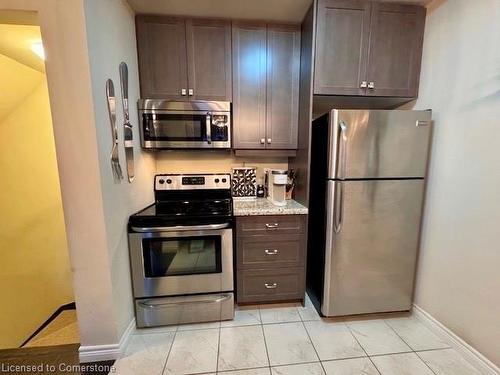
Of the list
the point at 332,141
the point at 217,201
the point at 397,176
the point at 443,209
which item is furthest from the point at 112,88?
the point at 443,209

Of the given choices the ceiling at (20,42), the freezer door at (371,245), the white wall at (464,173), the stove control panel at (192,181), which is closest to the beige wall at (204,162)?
the stove control panel at (192,181)

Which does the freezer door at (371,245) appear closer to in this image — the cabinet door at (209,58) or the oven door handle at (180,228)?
the oven door handle at (180,228)

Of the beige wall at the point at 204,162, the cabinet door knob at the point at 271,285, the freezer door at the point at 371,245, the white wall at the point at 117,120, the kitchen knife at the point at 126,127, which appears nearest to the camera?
the white wall at the point at 117,120

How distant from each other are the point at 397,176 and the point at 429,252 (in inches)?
27.0

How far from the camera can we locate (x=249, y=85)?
1.94 metres

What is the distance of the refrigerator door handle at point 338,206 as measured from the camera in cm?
161

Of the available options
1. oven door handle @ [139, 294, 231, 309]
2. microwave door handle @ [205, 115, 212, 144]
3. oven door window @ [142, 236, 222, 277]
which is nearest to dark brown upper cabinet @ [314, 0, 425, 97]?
microwave door handle @ [205, 115, 212, 144]

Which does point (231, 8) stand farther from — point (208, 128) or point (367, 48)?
point (367, 48)

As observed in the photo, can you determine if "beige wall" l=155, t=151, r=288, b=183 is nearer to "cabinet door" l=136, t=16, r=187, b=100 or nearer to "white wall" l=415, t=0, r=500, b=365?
"cabinet door" l=136, t=16, r=187, b=100

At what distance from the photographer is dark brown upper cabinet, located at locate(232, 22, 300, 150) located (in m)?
1.89

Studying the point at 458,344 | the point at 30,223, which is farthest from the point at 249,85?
the point at 30,223

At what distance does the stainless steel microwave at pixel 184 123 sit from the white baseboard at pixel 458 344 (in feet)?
7.22

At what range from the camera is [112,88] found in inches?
54.8

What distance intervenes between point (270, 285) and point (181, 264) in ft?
2.54
